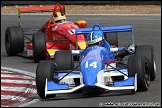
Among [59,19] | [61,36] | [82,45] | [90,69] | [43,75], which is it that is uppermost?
[59,19]

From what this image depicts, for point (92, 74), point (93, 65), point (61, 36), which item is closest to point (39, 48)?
point (61, 36)

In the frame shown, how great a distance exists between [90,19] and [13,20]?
350 centimetres

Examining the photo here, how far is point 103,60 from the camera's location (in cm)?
1056

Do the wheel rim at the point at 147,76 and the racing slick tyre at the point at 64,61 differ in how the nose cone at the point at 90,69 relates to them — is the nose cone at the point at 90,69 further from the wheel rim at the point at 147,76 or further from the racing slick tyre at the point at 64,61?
the wheel rim at the point at 147,76

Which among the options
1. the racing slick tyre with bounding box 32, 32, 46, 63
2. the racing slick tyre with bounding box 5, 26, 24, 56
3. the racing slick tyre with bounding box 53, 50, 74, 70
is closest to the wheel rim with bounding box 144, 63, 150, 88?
the racing slick tyre with bounding box 53, 50, 74, 70

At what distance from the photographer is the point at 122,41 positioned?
1917cm

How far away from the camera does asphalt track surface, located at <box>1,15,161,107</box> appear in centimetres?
964

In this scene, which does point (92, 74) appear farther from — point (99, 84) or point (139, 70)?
point (139, 70)

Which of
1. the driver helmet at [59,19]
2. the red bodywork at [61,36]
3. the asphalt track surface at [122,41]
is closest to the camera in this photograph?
the asphalt track surface at [122,41]

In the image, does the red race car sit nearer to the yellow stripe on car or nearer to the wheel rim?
the yellow stripe on car

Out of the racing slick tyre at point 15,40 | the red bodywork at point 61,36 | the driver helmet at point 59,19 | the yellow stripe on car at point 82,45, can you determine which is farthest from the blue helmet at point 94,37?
the racing slick tyre at point 15,40

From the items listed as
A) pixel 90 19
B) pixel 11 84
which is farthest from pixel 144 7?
pixel 11 84

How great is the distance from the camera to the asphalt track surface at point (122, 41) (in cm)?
964

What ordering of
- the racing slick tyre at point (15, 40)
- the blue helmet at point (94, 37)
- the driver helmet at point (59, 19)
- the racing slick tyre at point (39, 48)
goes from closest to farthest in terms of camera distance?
the blue helmet at point (94, 37) < the racing slick tyre at point (39, 48) < the driver helmet at point (59, 19) < the racing slick tyre at point (15, 40)
